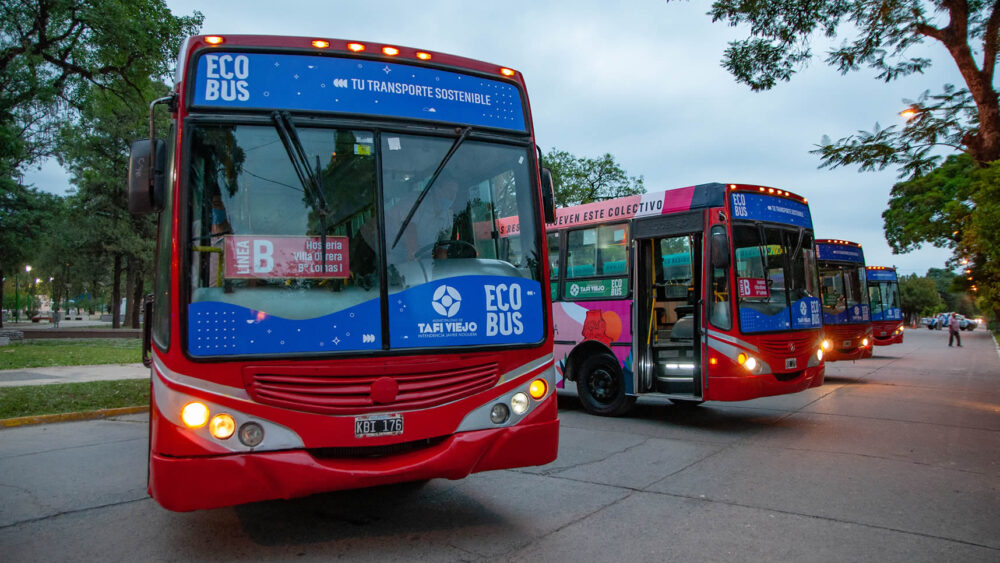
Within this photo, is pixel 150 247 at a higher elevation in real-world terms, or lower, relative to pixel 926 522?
higher

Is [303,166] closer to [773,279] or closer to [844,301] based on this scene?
[773,279]

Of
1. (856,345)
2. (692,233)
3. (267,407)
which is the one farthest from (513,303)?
(856,345)

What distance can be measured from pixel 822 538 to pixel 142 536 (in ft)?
15.2

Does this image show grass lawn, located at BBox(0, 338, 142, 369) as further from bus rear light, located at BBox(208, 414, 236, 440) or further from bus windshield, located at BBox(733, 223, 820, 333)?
bus windshield, located at BBox(733, 223, 820, 333)

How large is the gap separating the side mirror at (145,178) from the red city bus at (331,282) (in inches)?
0.5

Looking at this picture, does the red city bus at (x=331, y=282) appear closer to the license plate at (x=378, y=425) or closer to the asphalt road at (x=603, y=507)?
the license plate at (x=378, y=425)

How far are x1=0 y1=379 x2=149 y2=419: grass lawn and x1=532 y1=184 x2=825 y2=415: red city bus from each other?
282 inches

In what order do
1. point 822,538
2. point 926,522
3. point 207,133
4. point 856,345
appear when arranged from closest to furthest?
point 207,133 → point 822,538 → point 926,522 → point 856,345

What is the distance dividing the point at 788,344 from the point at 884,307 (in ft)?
55.8

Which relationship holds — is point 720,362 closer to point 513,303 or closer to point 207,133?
point 513,303

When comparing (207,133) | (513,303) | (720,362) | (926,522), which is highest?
(207,133)

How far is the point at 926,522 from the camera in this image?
4.75 m

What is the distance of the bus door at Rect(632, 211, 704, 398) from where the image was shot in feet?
28.9

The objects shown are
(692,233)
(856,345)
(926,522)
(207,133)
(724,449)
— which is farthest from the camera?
(856,345)
